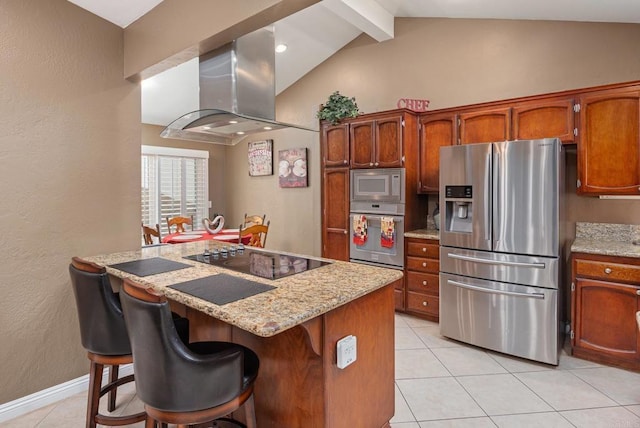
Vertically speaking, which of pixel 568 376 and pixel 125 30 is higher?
pixel 125 30

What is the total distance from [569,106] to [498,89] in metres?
0.85

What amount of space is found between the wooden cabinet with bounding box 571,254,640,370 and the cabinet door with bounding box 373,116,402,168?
181 centimetres

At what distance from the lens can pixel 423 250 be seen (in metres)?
3.71

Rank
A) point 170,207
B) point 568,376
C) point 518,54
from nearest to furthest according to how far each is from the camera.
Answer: point 568,376
point 518,54
point 170,207

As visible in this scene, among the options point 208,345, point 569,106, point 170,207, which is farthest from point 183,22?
point 170,207

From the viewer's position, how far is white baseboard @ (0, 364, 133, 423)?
7.18 ft

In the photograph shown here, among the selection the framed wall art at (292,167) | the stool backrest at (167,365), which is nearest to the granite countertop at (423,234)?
the framed wall art at (292,167)

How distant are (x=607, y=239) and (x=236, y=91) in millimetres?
3273

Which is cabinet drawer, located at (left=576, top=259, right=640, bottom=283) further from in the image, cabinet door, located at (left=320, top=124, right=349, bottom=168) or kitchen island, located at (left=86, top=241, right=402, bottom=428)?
cabinet door, located at (left=320, top=124, right=349, bottom=168)

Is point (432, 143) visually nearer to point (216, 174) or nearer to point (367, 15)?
point (367, 15)

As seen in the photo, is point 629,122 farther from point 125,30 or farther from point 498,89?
point 125,30

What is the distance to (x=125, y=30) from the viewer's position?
2.68 metres

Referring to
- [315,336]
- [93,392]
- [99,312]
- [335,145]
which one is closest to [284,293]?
[315,336]

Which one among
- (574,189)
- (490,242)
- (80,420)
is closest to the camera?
(80,420)
